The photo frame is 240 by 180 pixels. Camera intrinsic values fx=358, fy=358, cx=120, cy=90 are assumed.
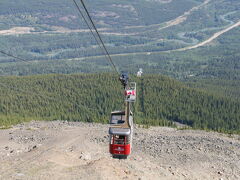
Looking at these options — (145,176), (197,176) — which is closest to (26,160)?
(145,176)

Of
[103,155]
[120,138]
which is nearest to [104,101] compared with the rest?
[103,155]

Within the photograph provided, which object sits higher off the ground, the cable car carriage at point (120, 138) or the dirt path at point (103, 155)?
the cable car carriage at point (120, 138)

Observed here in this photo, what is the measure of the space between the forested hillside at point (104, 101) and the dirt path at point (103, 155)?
31875 mm

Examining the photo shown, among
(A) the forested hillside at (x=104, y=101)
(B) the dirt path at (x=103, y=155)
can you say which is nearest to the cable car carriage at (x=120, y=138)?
(B) the dirt path at (x=103, y=155)

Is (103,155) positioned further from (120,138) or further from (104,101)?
(104,101)

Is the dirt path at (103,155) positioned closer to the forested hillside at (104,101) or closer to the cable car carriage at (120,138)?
the cable car carriage at (120,138)

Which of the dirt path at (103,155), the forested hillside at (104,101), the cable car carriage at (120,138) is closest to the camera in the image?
the cable car carriage at (120,138)

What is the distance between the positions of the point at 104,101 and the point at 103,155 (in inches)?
2552

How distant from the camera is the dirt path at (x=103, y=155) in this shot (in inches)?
1597

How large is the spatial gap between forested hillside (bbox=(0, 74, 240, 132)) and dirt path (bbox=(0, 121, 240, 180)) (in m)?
31.9

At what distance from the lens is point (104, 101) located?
120 metres

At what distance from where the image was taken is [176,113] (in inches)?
4353

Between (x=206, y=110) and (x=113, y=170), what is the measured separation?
76.7 meters

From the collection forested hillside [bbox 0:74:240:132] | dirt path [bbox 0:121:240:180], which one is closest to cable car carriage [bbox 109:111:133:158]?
dirt path [bbox 0:121:240:180]
